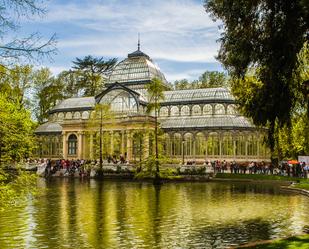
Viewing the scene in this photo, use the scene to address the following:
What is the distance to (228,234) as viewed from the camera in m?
16.1

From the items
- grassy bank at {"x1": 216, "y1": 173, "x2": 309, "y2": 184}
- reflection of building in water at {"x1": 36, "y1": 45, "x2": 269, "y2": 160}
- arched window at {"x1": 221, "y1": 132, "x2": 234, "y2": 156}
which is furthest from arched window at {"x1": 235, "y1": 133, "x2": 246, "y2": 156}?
grassy bank at {"x1": 216, "y1": 173, "x2": 309, "y2": 184}

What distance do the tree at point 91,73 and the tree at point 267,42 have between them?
75.8m

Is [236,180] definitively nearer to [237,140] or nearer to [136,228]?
[237,140]

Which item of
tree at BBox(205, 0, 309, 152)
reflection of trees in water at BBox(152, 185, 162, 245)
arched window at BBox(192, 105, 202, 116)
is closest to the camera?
reflection of trees in water at BBox(152, 185, 162, 245)

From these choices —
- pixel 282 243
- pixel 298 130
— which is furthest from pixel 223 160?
pixel 282 243

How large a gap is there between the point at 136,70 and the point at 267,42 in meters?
61.1

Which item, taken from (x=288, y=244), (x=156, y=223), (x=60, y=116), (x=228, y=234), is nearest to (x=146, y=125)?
(x=60, y=116)

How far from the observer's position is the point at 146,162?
43.4 metres

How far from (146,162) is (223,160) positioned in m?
19.5

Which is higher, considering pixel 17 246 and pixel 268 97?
pixel 268 97

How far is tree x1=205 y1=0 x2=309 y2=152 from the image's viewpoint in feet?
55.3

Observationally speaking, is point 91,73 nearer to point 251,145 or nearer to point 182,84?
point 182,84

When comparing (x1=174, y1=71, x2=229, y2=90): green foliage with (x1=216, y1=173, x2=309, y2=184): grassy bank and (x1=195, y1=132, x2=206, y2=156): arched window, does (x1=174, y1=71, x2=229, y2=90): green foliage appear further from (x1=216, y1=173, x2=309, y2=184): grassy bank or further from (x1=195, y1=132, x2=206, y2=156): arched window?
(x1=216, y1=173, x2=309, y2=184): grassy bank

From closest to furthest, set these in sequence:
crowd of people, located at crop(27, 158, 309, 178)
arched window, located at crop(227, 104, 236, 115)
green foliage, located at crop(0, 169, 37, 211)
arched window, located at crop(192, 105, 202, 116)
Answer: green foliage, located at crop(0, 169, 37, 211) → crowd of people, located at crop(27, 158, 309, 178) → arched window, located at crop(227, 104, 236, 115) → arched window, located at crop(192, 105, 202, 116)
